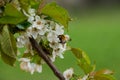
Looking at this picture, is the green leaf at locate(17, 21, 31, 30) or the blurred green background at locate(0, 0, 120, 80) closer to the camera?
the green leaf at locate(17, 21, 31, 30)

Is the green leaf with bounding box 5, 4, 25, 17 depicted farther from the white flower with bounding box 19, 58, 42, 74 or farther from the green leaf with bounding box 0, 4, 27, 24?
the white flower with bounding box 19, 58, 42, 74

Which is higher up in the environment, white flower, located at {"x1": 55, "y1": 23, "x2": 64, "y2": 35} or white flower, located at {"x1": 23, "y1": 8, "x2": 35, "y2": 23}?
white flower, located at {"x1": 23, "y1": 8, "x2": 35, "y2": 23}

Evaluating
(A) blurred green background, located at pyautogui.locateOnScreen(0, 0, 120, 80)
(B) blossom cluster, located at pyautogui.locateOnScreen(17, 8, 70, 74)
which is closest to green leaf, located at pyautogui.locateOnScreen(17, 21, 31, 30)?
(B) blossom cluster, located at pyautogui.locateOnScreen(17, 8, 70, 74)

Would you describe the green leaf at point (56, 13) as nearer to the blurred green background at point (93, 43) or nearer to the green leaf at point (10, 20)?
the green leaf at point (10, 20)

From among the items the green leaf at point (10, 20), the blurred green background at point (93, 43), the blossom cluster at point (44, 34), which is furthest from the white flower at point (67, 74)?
the blurred green background at point (93, 43)

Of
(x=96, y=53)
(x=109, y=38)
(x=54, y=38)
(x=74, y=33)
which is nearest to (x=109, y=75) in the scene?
(x=54, y=38)
